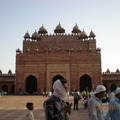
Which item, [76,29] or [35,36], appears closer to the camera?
[35,36]

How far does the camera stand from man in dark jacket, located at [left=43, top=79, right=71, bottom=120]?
9.96 feet

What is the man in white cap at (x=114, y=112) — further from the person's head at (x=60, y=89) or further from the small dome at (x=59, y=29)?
the small dome at (x=59, y=29)

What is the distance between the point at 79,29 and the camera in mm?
46812

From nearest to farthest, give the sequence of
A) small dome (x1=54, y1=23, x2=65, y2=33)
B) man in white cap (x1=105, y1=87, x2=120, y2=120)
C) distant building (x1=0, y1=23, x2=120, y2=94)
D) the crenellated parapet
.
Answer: man in white cap (x1=105, y1=87, x2=120, y2=120), distant building (x1=0, y1=23, x2=120, y2=94), the crenellated parapet, small dome (x1=54, y1=23, x2=65, y2=33)

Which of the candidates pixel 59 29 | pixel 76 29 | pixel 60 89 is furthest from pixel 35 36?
pixel 60 89

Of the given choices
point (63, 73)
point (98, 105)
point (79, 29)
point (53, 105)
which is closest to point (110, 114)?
point (98, 105)

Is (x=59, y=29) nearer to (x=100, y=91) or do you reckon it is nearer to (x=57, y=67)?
(x=57, y=67)

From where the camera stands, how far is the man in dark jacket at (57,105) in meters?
3.04

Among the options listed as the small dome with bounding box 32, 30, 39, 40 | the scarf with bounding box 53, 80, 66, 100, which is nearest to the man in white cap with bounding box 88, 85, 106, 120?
the scarf with bounding box 53, 80, 66, 100

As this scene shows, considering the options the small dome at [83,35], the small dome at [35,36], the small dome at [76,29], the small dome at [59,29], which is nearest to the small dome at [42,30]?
the small dome at [35,36]

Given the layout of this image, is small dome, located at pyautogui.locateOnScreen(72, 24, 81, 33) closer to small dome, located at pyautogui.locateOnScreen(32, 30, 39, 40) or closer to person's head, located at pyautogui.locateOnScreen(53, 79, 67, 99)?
small dome, located at pyautogui.locateOnScreen(32, 30, 39, 40)

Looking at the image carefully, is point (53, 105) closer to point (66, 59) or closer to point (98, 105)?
point (98, 105)

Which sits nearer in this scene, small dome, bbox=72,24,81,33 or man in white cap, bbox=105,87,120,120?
man in white cap, bbox=105,87,120,120

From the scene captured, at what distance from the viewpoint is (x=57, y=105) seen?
3072 mm
